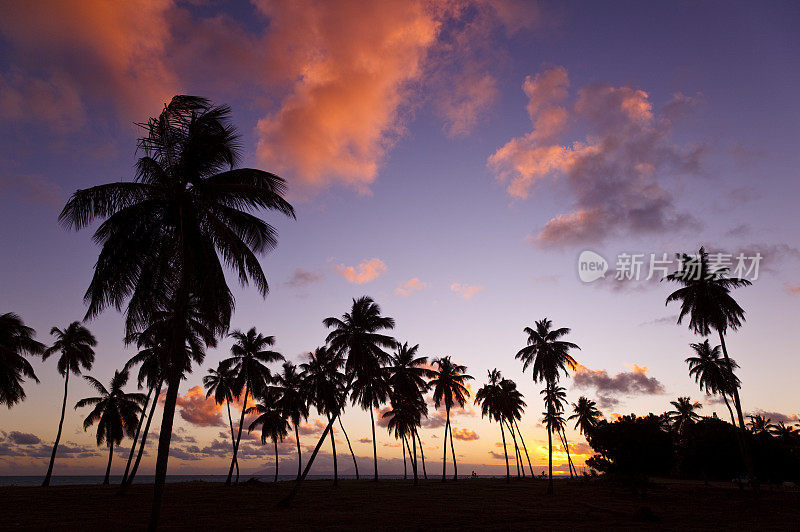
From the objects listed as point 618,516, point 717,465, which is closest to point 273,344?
point 618,516

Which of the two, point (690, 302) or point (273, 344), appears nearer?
point (690, 302)

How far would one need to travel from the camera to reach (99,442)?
1895 inches

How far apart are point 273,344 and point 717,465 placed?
5349cm

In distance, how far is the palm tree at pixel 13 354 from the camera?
29469 mm

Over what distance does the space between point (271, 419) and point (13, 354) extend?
3141cm

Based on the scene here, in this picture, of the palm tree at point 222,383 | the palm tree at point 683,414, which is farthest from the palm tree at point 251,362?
the palm tree at point 683,414

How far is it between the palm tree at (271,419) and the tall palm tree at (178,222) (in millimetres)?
44188

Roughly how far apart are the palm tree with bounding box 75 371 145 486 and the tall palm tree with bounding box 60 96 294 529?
42.6 metres

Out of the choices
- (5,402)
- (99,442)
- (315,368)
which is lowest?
(99,442)

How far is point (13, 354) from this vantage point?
30703mm

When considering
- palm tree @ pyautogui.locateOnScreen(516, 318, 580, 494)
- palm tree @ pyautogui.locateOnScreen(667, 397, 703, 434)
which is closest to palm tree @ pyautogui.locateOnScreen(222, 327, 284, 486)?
palm tree @ pyautogui.locateOnScreen(516, 318, 580, 494)

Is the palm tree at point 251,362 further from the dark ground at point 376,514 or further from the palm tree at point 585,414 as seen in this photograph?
the palm tree at point 585,414

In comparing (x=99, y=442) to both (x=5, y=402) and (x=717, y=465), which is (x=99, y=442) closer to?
Answer: (x=5, y=402)

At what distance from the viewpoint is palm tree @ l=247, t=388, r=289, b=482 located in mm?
56312
